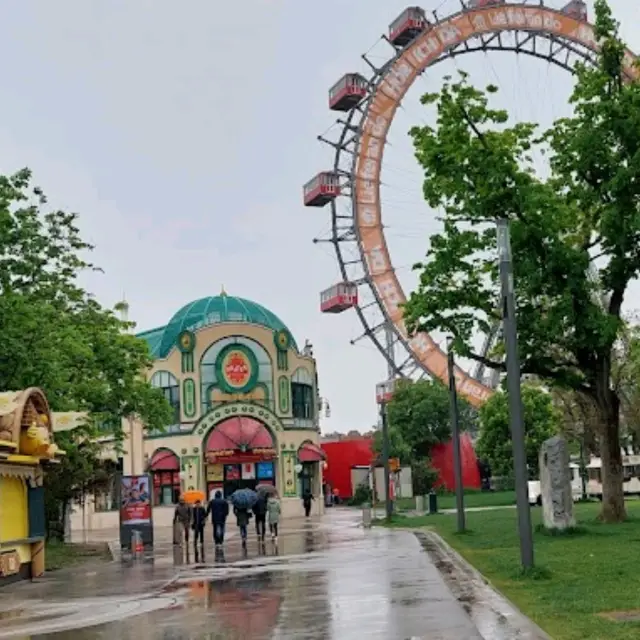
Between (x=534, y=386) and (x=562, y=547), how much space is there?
5249cm

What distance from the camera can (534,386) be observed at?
7312cm

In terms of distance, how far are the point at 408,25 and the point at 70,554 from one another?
41.8m

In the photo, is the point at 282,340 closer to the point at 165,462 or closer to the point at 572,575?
the point at 165,462

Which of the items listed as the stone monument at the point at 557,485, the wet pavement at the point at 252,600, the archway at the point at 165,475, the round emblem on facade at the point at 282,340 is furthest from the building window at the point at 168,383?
the stone monument at the point at 557,485

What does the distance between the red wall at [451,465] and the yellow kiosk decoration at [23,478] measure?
54319mm

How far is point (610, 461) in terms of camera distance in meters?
28.6

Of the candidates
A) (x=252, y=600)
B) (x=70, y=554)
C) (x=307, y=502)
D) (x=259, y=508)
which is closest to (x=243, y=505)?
(x=259, y=508)

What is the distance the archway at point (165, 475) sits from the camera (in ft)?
209

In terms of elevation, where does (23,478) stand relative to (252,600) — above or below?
above

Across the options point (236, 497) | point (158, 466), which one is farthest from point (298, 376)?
point (236, 497)

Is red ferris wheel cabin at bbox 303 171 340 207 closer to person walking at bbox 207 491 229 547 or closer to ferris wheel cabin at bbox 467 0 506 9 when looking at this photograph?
ferris wheel cabin at bbox 467 0 506 9

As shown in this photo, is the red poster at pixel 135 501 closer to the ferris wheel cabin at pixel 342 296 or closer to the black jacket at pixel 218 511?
the black jacket at pixel 218 511

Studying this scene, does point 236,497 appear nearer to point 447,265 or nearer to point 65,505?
point 65,505

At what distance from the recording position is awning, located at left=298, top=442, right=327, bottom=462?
2586 inches
